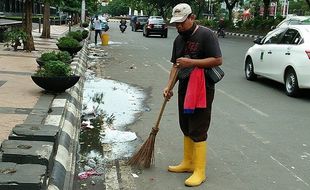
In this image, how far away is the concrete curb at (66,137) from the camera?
16.0 feet

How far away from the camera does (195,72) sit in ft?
16.4

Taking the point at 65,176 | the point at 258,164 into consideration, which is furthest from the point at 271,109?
the point at 65,176

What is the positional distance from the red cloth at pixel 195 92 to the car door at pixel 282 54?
602 centimetres

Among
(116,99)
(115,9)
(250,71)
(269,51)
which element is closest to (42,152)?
(116,99)

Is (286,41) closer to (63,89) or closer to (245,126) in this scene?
(245,126)

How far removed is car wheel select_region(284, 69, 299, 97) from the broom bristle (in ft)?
18.3

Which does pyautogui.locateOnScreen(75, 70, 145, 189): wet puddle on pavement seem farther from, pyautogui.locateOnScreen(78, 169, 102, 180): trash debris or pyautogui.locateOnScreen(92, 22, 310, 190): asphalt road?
pyautogui.locateOnScreen(92, 22, 310, 190): asphalt road

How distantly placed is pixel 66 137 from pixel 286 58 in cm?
609

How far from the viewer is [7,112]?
23.1ft

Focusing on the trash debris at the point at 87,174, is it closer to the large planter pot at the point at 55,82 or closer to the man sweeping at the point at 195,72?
the man sweeping at the point at 195,72

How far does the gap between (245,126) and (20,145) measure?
13.0 ft

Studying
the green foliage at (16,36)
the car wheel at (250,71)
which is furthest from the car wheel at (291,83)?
the green foliage at (16,36)

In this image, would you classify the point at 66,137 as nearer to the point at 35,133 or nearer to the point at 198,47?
the point at 35,133

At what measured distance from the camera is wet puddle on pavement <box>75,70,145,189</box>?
542 cm
